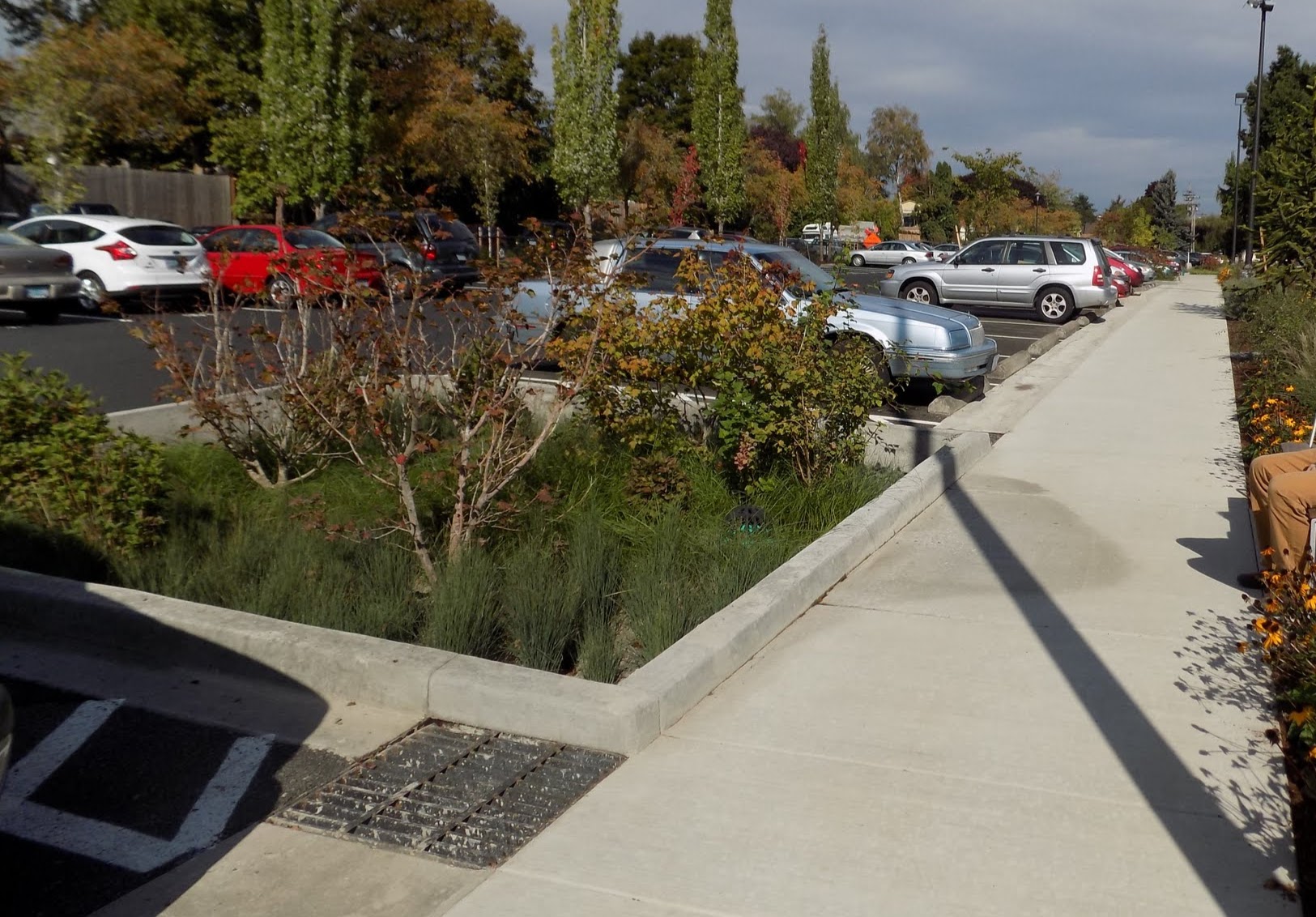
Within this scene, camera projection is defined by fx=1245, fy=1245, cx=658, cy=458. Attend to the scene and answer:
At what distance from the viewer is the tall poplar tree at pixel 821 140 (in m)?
57.9

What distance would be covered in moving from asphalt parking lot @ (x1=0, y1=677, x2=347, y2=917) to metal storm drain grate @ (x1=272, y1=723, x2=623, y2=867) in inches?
6.9

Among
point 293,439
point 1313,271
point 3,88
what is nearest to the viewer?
point 293,439

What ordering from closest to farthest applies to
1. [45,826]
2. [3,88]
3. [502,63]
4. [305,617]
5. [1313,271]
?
[45,826] < [305,617] < [1313,271] < [3,88] < [502,63]

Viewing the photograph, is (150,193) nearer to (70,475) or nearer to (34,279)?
(34,279)

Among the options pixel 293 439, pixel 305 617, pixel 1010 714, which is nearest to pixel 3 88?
pixel 293 439

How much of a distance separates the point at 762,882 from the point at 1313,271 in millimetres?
17263

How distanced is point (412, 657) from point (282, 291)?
396 cm

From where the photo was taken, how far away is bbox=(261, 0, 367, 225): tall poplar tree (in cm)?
2795

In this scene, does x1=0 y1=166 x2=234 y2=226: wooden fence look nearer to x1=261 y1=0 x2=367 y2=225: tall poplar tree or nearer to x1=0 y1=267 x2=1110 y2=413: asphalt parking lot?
x1=261 y1=0 x2=367 y2=225: tall poplar tree

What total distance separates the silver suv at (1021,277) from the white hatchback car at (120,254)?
42.1 feet

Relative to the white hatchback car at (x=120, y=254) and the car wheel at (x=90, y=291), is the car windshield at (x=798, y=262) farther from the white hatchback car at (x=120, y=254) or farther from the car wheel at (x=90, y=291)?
the car wheel at (x=90, y=291)

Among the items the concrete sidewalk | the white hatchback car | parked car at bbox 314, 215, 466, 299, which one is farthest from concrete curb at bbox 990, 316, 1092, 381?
the white hatchback car

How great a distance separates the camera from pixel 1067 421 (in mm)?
11531

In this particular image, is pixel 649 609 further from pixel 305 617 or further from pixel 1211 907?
pixel 1211 907
